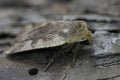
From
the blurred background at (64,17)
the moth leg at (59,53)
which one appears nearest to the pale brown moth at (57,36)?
the moth leg at (59,53)

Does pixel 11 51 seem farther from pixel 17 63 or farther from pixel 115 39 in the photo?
pixel 115 39

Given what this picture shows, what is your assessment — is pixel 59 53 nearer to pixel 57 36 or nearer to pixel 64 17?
pixel 57 36

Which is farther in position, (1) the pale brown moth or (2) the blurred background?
(2) the blurred background

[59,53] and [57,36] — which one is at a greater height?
[57,36]

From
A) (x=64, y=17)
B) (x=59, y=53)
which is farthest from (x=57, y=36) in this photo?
(x=64, y=17)

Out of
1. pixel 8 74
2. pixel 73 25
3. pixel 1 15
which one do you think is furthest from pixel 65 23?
pixel 1 15

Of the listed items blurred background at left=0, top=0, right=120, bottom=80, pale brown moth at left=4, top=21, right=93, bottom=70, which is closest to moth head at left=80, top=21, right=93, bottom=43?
pale brown moth at left=4, top=21, right=93, bottom=70

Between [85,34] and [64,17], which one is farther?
[64,17]

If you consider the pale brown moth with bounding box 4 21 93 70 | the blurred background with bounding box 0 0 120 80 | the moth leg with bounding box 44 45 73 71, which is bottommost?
the blurred background with bounding box 0 0 120 80

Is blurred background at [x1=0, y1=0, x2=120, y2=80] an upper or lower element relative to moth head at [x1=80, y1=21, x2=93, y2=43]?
lower

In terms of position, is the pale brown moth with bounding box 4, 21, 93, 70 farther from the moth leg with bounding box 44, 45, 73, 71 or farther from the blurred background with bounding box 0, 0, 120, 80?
the blurred background with bounding box 0, 0, 120, 80
